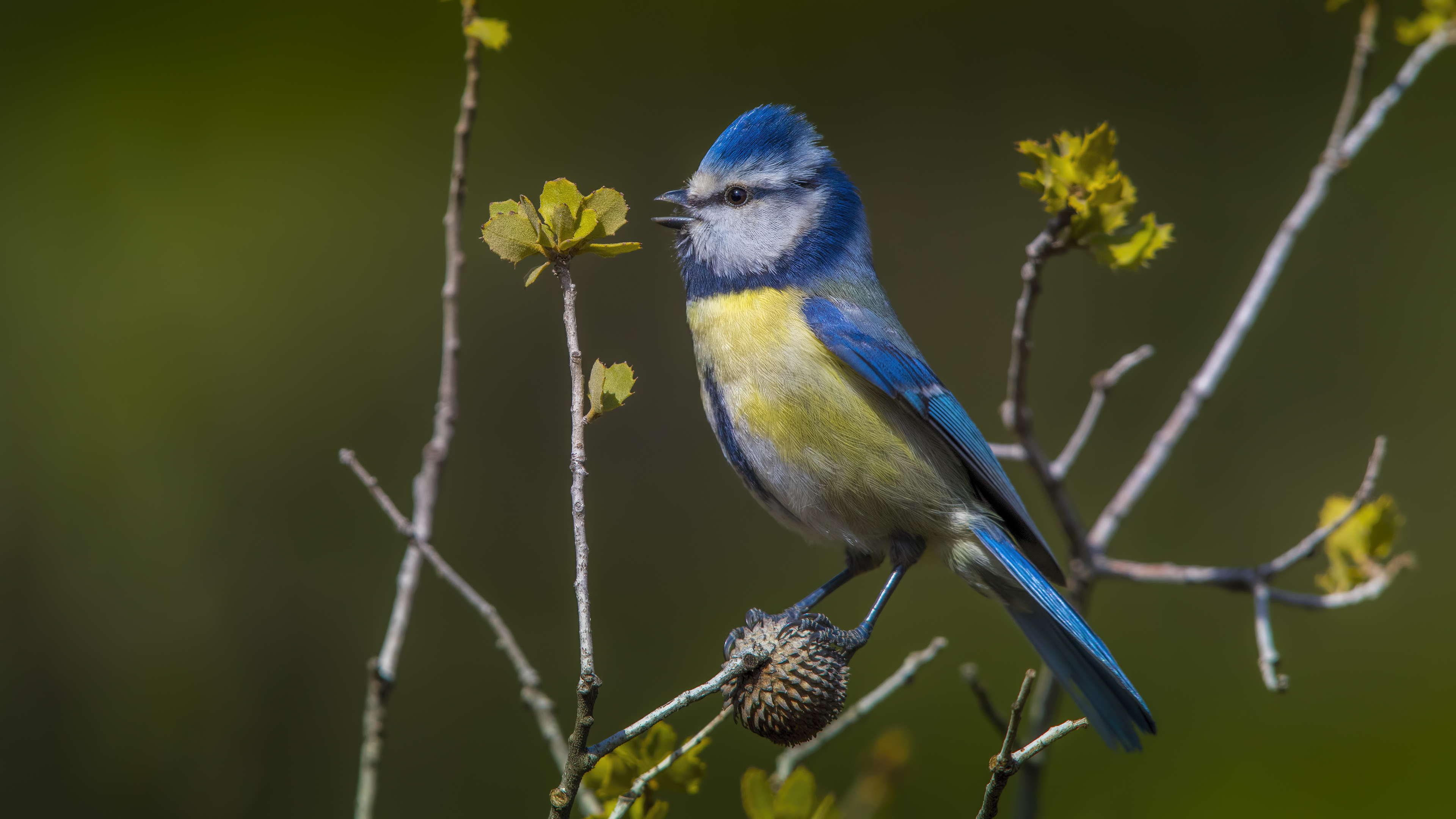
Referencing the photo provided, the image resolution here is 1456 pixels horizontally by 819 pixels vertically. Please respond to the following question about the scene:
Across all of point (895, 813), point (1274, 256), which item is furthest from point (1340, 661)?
point (1274, 256)

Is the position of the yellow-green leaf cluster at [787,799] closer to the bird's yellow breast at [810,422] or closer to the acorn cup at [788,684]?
the acorn cup at [788,684]

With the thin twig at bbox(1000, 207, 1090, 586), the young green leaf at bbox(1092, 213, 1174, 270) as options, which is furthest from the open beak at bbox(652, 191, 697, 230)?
the young green leaf at bbox(1092, 213, 1174, 270)

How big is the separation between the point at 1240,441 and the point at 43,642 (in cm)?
305

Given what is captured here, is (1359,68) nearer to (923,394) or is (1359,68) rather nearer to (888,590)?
(923,394)

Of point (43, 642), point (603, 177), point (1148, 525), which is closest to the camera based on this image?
point (43, 642)

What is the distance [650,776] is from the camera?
0.81 m

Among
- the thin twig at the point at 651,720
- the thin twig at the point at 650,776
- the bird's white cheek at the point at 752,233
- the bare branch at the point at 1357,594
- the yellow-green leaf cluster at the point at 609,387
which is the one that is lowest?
the bare branch at the point at 1357,594

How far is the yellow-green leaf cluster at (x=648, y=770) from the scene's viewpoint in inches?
36.8

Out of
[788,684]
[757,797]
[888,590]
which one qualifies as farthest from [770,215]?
[757,797]

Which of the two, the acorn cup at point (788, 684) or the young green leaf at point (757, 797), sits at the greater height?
the acorn cup at point (788, 684)

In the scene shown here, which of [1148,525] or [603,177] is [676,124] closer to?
[603,177]

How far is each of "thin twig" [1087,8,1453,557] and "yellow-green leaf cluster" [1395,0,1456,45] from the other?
0.5 inches

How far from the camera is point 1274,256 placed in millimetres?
1379

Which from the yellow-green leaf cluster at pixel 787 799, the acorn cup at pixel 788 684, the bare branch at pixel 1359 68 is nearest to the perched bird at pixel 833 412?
the acorn cup at pixel 788 684
